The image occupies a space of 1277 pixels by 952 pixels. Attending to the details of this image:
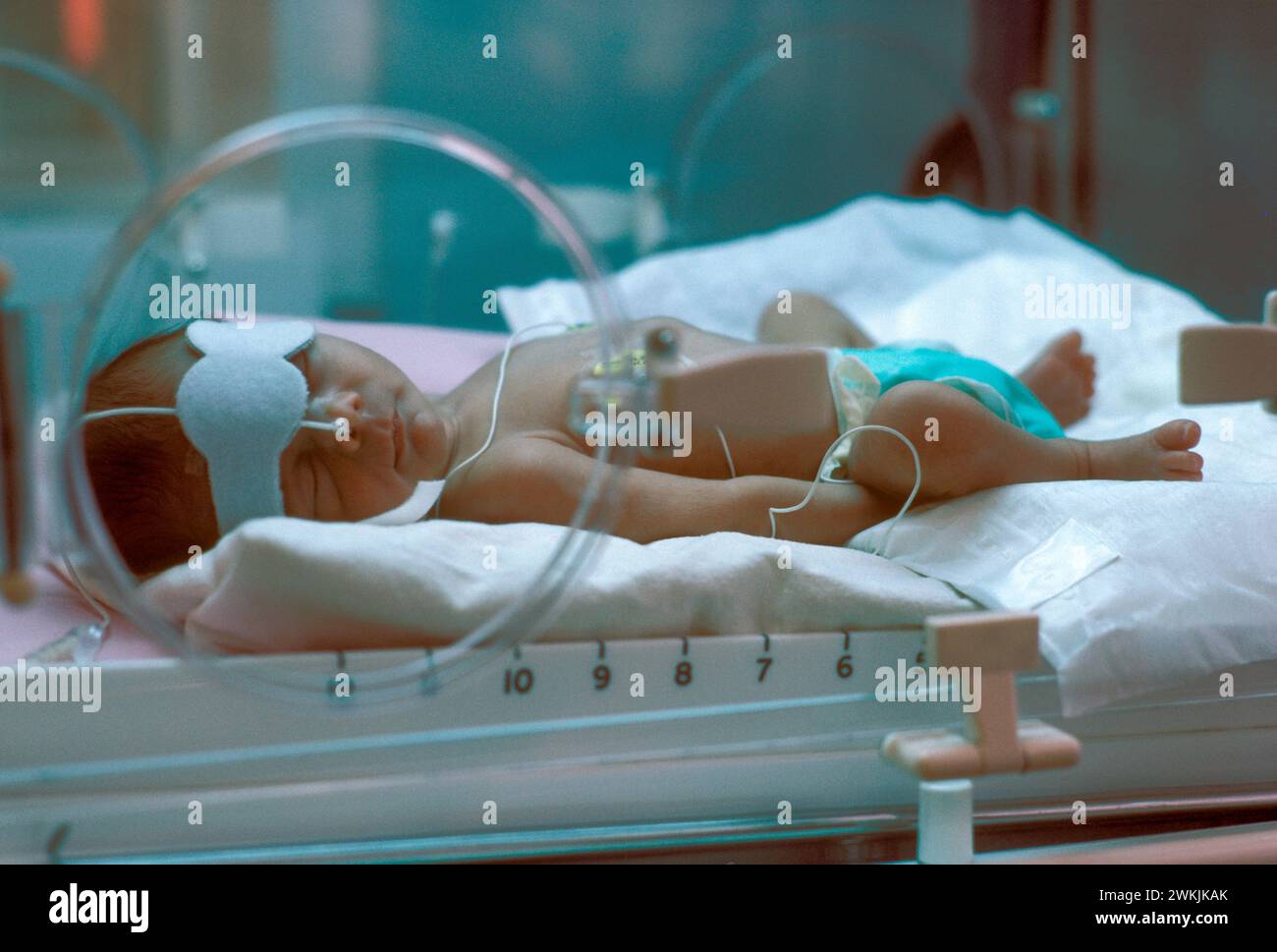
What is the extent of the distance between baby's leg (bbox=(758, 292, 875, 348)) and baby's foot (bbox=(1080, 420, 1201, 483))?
1.61ft

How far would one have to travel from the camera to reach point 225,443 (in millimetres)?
952

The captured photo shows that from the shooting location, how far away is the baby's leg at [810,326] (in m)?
1.58

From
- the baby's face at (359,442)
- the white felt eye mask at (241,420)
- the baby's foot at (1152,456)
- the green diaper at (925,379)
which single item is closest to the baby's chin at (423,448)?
the baby's face at (359,442)

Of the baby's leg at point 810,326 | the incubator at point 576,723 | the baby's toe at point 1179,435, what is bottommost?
the incubator at point 576,723

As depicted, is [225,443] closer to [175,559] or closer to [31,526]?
[175,559]

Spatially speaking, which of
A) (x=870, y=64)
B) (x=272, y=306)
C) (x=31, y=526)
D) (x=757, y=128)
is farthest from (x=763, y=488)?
(x=870, y=64)

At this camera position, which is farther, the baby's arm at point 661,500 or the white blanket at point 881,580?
the baby's arm at point 661,500

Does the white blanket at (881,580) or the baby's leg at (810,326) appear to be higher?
the baby's leg at (810,326)

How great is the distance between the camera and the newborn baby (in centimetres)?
98

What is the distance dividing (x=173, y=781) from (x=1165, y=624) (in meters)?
0.76

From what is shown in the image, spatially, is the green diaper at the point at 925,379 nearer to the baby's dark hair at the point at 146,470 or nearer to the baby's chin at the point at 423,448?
the baby's chin at the point at 423,448

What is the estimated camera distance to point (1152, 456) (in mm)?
1113

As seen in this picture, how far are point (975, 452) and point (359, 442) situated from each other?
1.81ft
